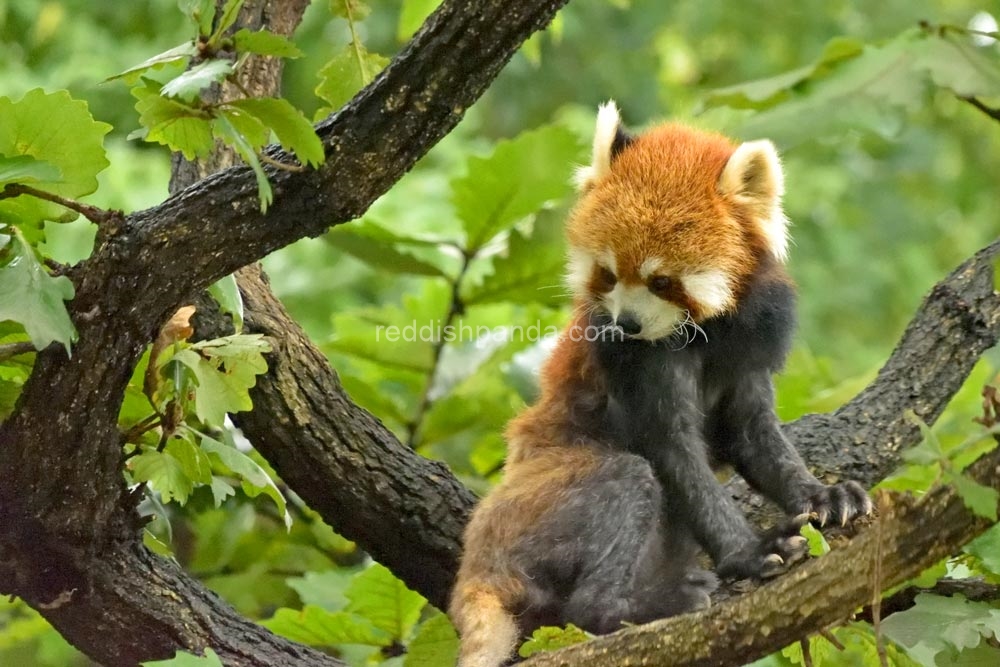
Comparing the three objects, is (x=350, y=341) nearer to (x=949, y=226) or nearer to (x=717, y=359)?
(x=717, y=359)

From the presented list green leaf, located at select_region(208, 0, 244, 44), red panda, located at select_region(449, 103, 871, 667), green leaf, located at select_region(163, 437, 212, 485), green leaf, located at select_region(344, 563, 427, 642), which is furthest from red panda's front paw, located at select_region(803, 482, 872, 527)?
green leaf, located at select_region(208, 0, 244, 44)

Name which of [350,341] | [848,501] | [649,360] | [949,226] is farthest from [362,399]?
[949,226]

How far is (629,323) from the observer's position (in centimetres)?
319

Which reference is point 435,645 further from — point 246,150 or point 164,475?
point 246,150

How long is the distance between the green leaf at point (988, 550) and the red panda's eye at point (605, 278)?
1215 millimetres

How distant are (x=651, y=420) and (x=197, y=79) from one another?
65.9 inches

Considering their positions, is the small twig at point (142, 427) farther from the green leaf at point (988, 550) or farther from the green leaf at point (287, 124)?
the green leaf at point (988, 550)

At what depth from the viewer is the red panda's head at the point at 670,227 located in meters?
3.17

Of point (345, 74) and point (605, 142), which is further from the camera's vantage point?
point (605, 142)

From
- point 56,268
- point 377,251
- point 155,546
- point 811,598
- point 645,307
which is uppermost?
point 377,251

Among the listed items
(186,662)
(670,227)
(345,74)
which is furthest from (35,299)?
(670,227)

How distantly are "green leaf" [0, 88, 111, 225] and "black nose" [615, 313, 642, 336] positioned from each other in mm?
1415

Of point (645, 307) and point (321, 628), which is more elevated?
point (645, 307)

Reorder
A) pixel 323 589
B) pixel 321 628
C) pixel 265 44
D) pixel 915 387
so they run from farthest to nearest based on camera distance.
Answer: pixel 323 589 → pixel 915 387 → pixel 321 628 → pixel 265 44
